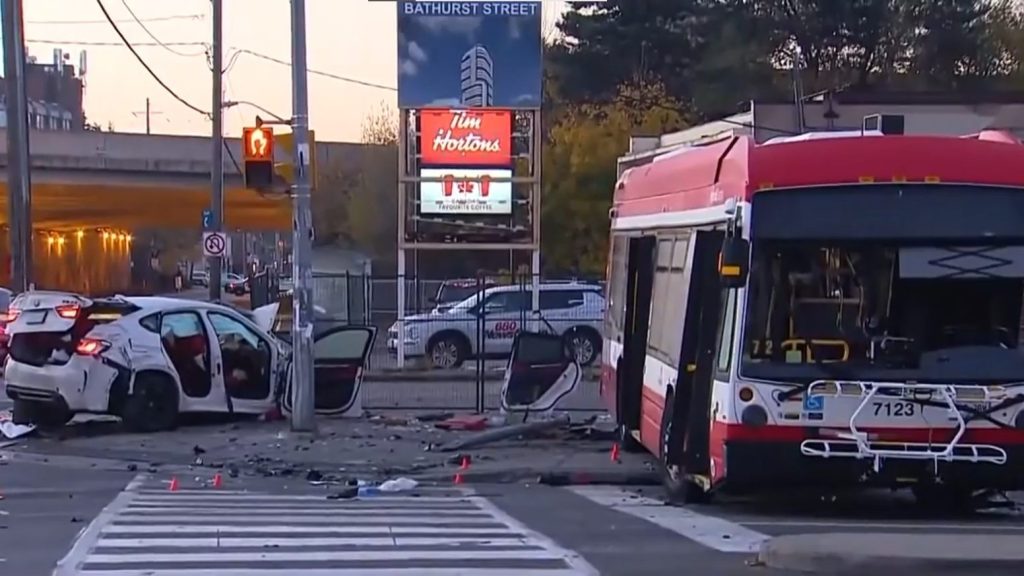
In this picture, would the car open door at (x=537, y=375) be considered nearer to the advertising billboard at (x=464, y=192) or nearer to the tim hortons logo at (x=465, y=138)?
the advertising billboard at (x=464, y=192)

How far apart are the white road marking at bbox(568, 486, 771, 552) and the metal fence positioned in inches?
431

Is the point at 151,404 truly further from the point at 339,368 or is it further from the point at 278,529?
the point at 278,529

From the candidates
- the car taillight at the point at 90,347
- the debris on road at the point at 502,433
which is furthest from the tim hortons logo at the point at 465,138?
the car taillight at the point at 90,347

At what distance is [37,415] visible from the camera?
2088 centimetres

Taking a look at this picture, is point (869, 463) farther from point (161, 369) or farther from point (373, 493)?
point (161, 369)

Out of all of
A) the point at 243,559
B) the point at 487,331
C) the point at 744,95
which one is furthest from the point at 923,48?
the point at 243,559

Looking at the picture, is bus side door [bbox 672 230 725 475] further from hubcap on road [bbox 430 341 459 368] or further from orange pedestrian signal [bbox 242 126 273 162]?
hubcap on road [bbox 430 341 459 368]

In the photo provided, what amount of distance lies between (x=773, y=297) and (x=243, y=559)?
456cm

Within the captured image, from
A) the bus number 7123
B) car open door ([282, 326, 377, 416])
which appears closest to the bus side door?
the bus number 7123

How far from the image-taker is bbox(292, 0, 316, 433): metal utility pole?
20516 millimetres

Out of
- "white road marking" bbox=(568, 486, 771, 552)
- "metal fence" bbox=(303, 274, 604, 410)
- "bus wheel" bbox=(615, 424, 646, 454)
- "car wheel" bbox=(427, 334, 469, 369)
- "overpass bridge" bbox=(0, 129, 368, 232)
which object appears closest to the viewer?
"white road marking" bbox=(568, 486, 771, 552)

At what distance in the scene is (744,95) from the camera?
167 feet

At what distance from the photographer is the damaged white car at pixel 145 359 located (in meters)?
20.2

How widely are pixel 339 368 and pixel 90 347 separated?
3421 mm
